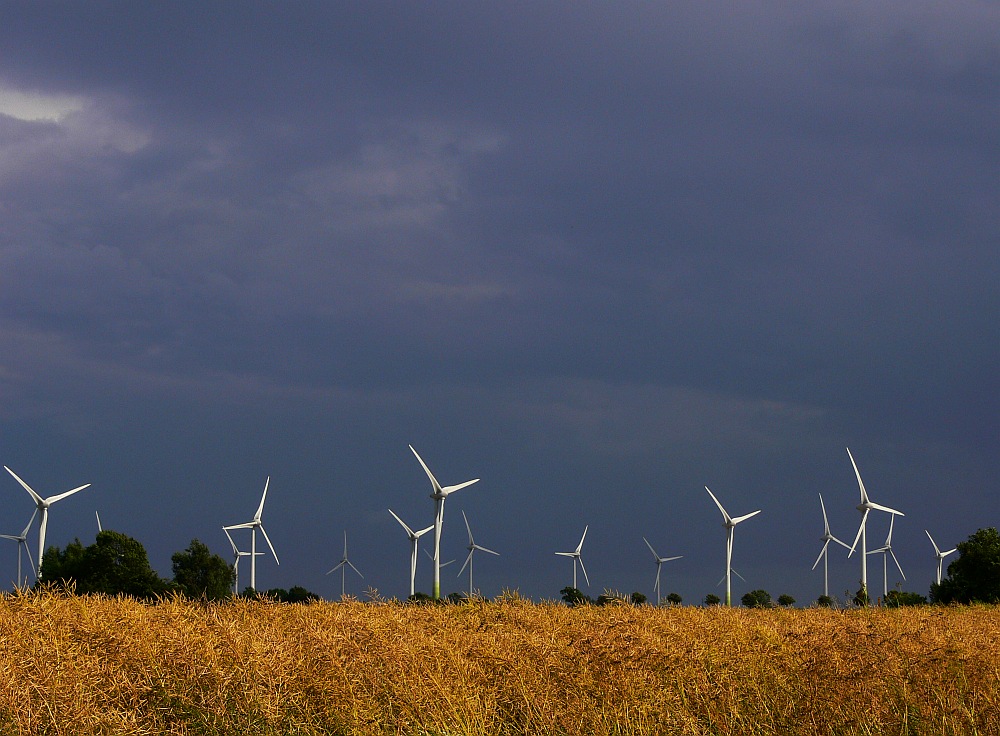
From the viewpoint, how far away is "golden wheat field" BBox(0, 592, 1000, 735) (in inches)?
530

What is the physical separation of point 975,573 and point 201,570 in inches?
1934

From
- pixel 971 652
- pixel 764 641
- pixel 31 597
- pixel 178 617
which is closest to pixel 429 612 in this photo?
pixel 178 617

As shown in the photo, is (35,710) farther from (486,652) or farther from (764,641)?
(764,641)

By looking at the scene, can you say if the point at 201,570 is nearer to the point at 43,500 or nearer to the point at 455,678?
the point at 43,500

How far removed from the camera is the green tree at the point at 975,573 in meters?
58.2

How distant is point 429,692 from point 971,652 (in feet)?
34.7

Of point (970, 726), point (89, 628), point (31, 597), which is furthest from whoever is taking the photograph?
point (31, 597)

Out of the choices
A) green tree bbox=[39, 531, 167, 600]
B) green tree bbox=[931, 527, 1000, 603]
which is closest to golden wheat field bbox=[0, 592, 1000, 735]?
green tree bbox=[39, 531, 167, 600]

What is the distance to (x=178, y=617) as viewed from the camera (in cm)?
1783

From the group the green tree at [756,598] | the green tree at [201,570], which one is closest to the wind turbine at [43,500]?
the green tree at [201,570]

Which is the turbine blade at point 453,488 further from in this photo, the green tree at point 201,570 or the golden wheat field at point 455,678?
the golden wheat field at point 455,678

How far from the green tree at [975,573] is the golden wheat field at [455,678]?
4420cm

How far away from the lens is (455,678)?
14305mm

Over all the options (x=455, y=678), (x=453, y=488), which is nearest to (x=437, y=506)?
(x=453, y=488)
